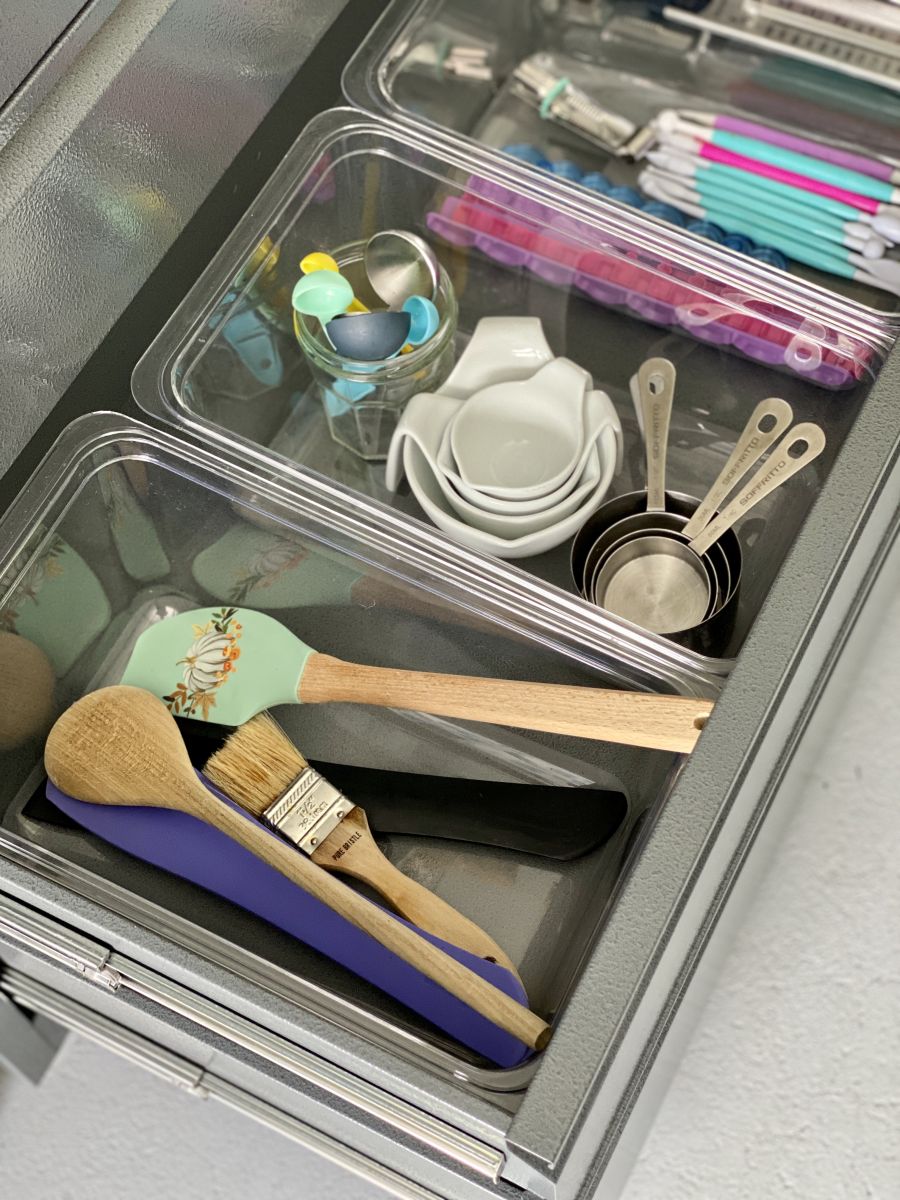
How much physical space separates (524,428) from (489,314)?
0.17 m

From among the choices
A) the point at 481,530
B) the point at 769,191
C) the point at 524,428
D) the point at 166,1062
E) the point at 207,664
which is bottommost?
the point at 166,1062

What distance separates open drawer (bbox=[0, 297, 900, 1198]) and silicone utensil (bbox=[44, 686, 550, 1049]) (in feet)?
0.15

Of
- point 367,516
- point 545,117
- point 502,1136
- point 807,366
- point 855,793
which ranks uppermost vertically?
point 545,117

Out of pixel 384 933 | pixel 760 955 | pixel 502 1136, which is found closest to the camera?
pixel 502 1136

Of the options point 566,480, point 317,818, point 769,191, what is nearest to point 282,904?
point 317,818

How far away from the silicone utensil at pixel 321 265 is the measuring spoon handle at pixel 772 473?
Result: 34 cm

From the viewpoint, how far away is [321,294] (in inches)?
41.6

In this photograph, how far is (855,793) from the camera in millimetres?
1508

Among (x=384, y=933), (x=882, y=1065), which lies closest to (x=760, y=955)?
(x=882, y=1065)

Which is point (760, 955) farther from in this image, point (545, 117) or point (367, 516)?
point (545, 117)

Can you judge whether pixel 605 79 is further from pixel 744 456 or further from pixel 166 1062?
pixel 166 1062

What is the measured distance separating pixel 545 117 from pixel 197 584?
2.04ft

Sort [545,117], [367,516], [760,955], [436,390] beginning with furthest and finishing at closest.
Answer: [760,955] < [545,117] < [436,390] < [367,516]

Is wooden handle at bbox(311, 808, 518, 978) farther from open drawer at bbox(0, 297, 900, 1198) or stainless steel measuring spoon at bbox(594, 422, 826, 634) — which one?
stainless steel measuring spoon at bbox(594, 422, 826, 634)
